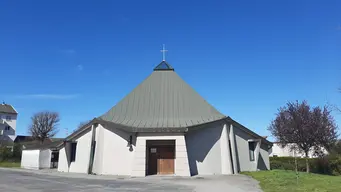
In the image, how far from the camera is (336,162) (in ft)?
84.2

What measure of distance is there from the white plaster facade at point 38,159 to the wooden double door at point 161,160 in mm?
18586

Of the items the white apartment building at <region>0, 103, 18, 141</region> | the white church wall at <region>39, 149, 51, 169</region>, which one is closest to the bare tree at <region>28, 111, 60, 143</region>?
the white apartment building at <region>0, 103, 18, 141</region>

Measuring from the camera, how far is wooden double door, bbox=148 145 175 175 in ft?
73.2

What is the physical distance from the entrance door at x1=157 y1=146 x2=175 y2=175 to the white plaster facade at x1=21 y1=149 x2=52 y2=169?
1907 centimetres

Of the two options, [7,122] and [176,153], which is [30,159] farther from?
[7,122]

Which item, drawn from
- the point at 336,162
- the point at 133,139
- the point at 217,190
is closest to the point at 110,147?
the point at 133,139

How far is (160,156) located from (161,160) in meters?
0.31

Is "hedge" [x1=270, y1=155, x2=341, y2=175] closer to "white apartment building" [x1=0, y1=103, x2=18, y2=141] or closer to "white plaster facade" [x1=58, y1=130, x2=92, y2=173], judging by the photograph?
"white plaster facade" [x1=58, y1=130, x2=92, y2=173]

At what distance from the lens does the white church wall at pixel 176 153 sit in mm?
20766

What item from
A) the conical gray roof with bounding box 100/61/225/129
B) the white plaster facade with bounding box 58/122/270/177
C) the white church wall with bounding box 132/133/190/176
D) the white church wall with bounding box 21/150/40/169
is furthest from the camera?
the white church wall with bounding box 21/150/40/169

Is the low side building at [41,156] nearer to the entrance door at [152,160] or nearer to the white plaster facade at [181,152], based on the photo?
the white plaster facade at [181,152]

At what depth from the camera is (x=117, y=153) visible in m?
23.0

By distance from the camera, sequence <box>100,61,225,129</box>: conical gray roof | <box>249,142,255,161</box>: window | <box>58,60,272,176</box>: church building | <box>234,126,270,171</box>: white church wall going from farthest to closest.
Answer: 1. <box>249,142,255,161</box>: window
2. <box>234,126,270,171</box>: white church wall
3. <box>100,61,225,129</box>: conical gray roof
4. <box>58,60,272,176</box>: church building

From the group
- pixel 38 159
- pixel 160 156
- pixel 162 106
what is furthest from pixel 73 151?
pixel 38 159
